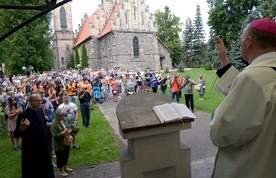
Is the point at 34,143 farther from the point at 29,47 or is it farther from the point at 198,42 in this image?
the point at 198,42

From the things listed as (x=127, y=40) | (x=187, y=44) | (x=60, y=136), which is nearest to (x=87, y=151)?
(x=60, y=136)

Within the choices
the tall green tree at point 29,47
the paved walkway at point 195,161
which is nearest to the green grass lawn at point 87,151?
the paved walkway at point 195,161

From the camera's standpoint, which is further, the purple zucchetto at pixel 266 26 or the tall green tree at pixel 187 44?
the tall green tree at pixel 187 44

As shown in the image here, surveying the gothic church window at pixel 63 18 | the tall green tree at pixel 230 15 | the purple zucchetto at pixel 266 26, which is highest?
the gothic church window at pixel 63 18

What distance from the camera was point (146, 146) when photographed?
11.1 ft

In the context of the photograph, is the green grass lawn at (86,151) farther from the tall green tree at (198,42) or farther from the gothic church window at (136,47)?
the tall green tree at (198,42)

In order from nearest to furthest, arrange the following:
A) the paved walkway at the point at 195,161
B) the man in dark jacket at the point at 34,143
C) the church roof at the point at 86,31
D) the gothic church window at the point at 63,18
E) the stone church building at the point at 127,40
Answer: the man in dark jacket at the point at 34,143
the paved walkway at the point at 195,161
the stone church building at the point at 127,40
the church roof at the point at 86,31
the gothic church window at the point at 63,18

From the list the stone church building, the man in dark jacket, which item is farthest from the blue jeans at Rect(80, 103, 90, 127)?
the stone church building

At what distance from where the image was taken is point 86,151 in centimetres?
724

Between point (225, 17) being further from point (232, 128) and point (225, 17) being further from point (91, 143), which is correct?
point (232, 128)

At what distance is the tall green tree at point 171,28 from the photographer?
2176 inches

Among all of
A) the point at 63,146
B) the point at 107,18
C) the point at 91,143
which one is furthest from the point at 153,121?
the point at 107,18

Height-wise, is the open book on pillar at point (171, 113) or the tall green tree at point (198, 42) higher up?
the tall green tree at point (198, 42)

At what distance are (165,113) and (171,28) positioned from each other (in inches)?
2172
